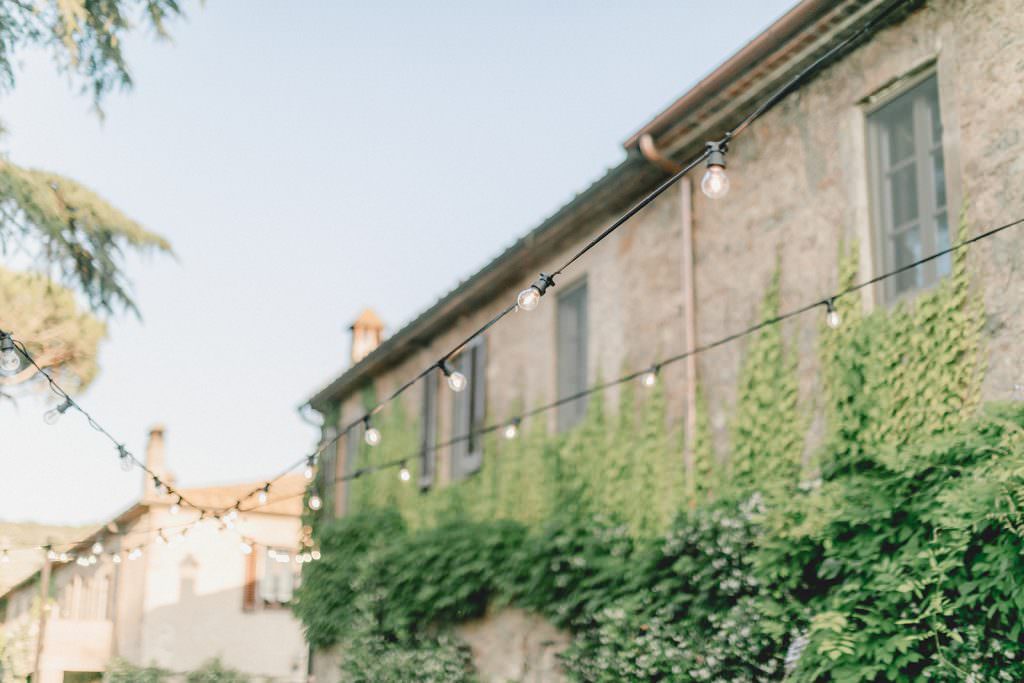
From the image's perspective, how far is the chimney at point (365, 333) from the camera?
20.7 meters

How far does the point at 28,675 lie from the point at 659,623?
538 inches

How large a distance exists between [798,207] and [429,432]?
7.04 meters

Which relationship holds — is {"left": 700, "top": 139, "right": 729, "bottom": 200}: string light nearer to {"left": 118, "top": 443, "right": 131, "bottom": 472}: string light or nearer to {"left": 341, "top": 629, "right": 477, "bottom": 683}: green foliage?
{"left": 118, "top": 443, "right": 131, "bottom": 472}: string light

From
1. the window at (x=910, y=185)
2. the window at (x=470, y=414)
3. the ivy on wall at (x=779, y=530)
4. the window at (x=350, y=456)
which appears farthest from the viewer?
the window at (x=350, y=456)

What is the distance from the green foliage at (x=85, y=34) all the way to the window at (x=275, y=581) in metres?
15.3

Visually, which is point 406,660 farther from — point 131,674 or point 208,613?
point 208,613

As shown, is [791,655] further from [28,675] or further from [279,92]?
[28,675]

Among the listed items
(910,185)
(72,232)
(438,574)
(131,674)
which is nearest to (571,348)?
(438,574)

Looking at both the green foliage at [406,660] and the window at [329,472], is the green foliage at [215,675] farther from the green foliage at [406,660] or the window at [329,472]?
the green foliage at [406,660]

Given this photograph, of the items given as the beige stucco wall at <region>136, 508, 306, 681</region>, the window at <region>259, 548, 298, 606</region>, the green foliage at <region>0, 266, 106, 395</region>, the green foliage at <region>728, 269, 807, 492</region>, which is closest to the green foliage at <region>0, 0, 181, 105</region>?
the green foliage at <region>0, 266, 106, 395</region>

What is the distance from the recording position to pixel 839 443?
8.06 m

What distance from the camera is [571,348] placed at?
1229 cm

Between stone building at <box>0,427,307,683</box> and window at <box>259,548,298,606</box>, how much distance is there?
0.07 ft

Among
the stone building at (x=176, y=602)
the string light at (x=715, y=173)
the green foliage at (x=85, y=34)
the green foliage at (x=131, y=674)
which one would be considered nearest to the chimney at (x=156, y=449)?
the stone building at (x=176, y=602)
